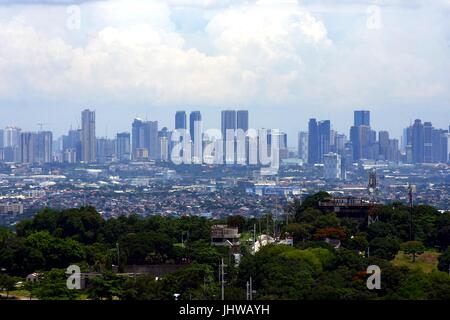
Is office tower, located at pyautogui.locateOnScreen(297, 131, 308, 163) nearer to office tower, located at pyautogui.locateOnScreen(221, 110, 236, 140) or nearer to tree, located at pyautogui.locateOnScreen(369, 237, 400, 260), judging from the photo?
office tower, located at pyautogui.locateOnScreen(221, 110, 236, 140)

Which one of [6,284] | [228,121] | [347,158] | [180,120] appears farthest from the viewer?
[347,158]

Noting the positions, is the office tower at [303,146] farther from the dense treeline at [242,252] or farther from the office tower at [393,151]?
the dense treeline at [242,252]

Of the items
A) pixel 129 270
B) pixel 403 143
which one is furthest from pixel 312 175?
pixel 129 270

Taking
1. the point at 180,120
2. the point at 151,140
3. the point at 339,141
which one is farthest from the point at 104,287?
the point at 339,141

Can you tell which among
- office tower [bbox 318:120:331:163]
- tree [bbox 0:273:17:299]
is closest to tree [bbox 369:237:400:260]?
tree [bbox 0:273:17:299]

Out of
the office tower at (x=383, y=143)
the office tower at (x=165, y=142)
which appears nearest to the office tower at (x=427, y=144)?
the office tower at (x=383, y=143)

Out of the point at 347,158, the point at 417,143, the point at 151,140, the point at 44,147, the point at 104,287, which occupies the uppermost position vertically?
the point at 151,140

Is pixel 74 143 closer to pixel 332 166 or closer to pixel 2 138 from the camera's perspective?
pixel 2 138
